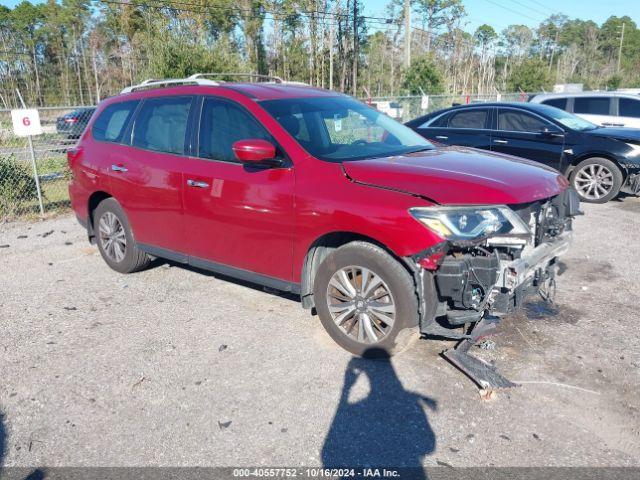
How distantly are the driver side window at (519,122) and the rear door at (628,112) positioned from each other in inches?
146

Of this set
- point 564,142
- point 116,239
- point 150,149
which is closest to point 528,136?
point 564,142

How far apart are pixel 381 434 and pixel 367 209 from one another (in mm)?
1394

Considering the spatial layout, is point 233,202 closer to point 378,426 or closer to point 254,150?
point 254,150

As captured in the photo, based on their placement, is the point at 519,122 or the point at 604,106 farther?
the point at 604,106

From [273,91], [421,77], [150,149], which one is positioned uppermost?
[421,77]

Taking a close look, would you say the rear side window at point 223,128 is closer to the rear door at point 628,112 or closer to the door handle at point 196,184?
the door handle at point 196,184

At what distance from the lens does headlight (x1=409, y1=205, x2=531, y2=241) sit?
10.8 ft

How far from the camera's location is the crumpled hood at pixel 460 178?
3398 millimetres

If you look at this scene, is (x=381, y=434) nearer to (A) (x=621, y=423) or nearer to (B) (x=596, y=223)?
(A) (x=621, y=423)

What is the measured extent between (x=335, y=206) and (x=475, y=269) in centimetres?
102

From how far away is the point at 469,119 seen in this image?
9.33 metres

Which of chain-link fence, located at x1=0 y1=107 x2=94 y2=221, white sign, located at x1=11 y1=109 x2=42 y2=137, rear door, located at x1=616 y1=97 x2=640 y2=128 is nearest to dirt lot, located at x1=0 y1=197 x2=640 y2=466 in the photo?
white sign, located at x1=11 y1=109 x2=42 y2=137

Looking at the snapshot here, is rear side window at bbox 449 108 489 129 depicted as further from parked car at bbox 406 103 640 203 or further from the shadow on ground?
the shadow on ground

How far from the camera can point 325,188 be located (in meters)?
3.75
